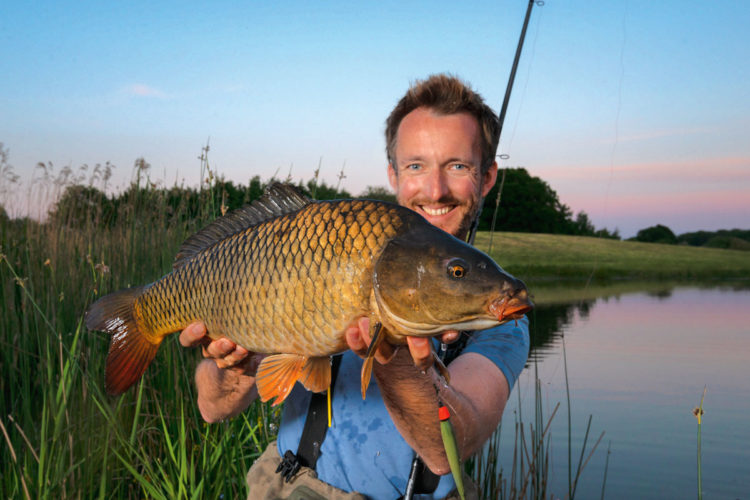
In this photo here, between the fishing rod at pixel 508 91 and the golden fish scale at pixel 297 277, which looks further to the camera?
the fishing rod at pixel 508 91

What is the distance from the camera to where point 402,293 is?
1250 millimetres

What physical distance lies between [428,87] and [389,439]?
1321mm

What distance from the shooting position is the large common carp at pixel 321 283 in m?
1.24

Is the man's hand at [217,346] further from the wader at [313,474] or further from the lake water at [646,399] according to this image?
the lake water at [646,399]

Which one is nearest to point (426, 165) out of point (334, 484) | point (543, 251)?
point (334, 484)

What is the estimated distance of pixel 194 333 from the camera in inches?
66.1

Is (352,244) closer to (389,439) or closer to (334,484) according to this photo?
(389,439)

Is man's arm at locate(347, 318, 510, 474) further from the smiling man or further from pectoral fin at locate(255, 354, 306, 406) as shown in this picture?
pectoral fin at locate(255, 354, 306, 406)

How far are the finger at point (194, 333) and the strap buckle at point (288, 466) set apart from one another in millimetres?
445

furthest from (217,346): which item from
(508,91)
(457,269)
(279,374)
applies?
(508,91)

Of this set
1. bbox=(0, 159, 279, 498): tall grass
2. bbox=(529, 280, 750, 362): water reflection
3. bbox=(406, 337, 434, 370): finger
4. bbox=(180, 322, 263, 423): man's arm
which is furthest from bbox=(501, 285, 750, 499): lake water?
bbox=(0, 159, 279, 498): tall grass

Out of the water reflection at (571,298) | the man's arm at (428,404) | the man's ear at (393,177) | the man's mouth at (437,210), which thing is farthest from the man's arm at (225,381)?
the water reflection at (571,298)

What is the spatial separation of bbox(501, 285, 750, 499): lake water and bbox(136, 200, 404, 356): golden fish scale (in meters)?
1.37

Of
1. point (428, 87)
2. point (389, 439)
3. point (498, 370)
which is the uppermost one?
point (428, 87)
